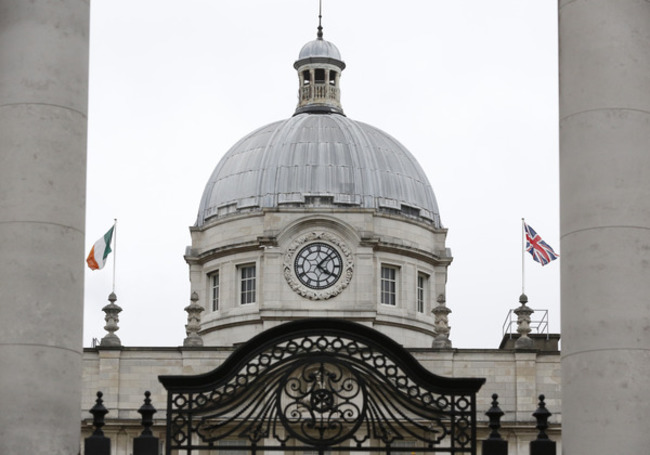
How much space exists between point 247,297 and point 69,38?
173ft

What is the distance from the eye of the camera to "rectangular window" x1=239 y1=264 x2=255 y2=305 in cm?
7494

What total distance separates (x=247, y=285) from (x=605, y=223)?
53879 millimetres

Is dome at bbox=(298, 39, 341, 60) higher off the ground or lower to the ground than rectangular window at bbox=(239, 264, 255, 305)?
higher

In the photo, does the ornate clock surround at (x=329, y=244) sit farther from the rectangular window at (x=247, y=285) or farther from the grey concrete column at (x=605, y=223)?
the grey concrete column at (x=605, y=223)

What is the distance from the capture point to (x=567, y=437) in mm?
21797

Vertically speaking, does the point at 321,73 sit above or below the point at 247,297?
above

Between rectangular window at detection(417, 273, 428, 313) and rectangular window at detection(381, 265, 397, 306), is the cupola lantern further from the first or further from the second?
rectangular window at detection(417, 273, 428, 313)

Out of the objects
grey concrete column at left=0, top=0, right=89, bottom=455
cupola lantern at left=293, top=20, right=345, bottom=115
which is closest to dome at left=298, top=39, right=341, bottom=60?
cupola lantern at left=293, top=20, right=345, bottom=115

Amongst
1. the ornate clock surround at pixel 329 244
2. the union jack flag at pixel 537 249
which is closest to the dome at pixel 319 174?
the ornate clock surround at pixel 329 244

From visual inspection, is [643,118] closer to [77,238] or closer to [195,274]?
[77,238]

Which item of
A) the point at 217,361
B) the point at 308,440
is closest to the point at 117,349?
the point at 217,361

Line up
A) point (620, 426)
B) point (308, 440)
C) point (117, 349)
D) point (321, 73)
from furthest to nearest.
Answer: point (321, 73) < point (117, 349) < point (308, 440) < point (620, 426)

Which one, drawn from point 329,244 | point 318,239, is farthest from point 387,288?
point 318,239

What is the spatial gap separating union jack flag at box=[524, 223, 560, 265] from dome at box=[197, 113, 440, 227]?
9865mm
